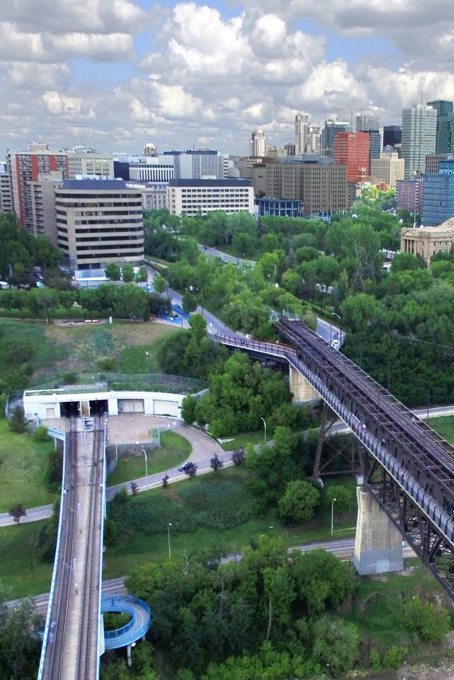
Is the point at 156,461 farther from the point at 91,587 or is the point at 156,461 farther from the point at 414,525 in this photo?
the point at 414,525

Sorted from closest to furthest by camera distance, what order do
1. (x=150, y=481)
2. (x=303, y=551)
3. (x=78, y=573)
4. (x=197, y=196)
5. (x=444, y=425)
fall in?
(x=78, y=573) → (x=303, y=551) → (x=150, y=481) → (x=444, y=425) → (x=197, y=196)

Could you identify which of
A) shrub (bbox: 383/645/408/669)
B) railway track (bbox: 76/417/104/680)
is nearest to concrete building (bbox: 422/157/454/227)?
railway track (bbox: 76/417/104/680)

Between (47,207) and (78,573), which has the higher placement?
(47,207)

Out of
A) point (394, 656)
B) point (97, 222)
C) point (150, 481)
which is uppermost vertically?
point (97, 222)

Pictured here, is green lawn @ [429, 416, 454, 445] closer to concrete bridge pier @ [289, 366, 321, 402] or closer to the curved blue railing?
concrete bridge pier @ [289, 366, 321, 402]

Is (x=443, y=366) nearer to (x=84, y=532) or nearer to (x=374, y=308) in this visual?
(x=374, y=308)

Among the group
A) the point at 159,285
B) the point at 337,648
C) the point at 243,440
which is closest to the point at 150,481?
the point at 243,440

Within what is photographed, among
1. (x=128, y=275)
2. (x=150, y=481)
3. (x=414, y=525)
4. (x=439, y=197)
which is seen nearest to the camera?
(x=414, y=525)

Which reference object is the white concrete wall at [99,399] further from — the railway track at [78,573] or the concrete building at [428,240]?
the concrete building at [428,240]
